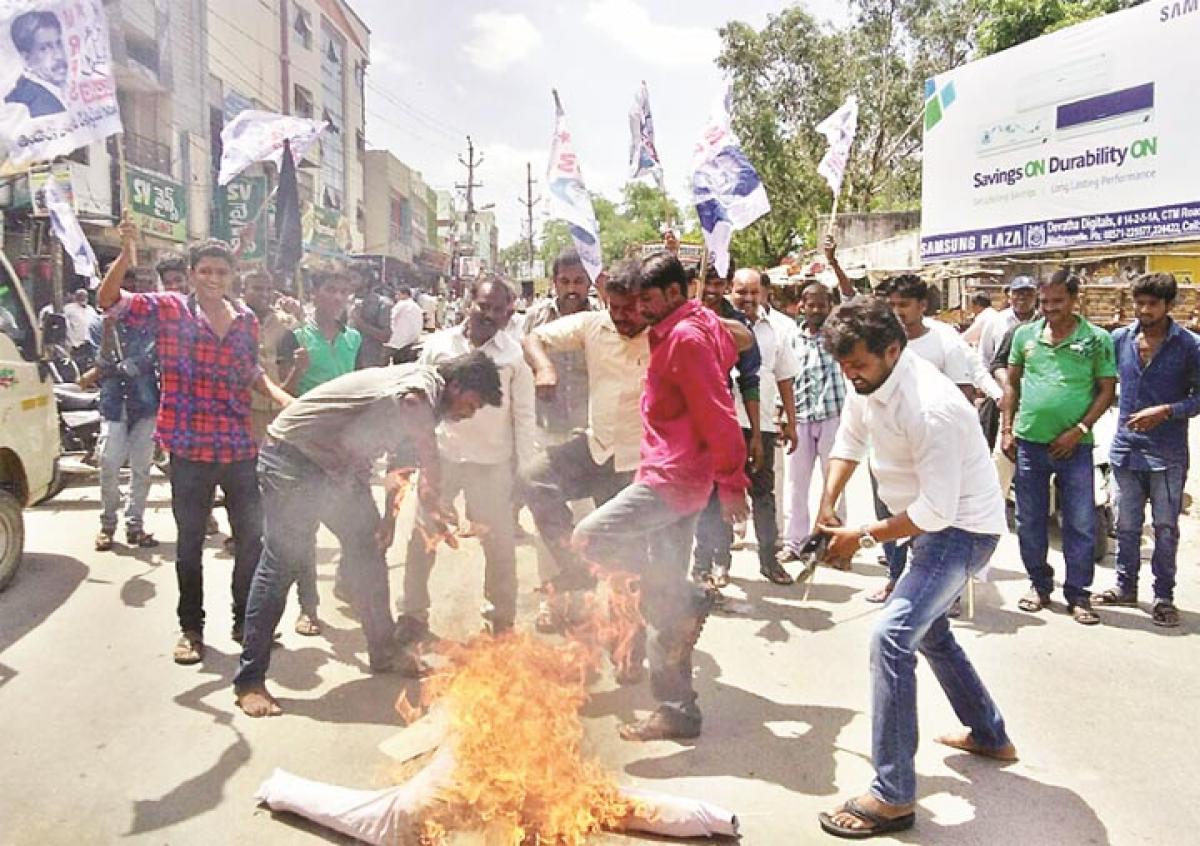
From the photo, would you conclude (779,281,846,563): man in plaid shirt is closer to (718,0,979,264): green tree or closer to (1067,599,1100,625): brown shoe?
(1067,599,1100,625): brown shoe

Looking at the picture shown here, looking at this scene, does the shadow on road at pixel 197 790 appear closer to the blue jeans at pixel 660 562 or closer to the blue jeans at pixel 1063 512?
the blue jeans at pixel 660 562

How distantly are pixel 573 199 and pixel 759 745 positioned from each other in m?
3.74

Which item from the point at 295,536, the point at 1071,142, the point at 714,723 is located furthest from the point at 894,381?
the point at 1071,142

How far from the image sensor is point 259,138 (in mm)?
8656

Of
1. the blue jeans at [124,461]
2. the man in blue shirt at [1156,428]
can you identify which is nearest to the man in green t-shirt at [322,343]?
the blue jeans at [124,461]

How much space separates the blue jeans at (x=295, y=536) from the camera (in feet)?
12.8

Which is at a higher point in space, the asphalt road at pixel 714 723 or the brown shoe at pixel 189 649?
the brown shoe at pixel 189 649

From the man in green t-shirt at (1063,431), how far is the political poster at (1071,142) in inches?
412

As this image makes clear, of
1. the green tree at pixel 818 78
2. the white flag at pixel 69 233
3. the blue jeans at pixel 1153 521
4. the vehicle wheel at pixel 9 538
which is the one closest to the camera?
the blue jeans at pixel 1153 521

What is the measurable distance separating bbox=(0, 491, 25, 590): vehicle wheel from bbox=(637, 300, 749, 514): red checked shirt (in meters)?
4.35

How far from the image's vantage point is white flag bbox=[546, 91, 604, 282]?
540 cm

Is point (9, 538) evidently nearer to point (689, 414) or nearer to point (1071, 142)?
point (689, 414)

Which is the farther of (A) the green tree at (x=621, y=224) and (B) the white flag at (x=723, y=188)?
(A) the green tree at (x=621, y=224)

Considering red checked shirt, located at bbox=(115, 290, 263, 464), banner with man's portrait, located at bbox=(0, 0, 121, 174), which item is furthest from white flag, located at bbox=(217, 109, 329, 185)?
red checked shirt, located at bbox=(115, 290, 263, 464)
